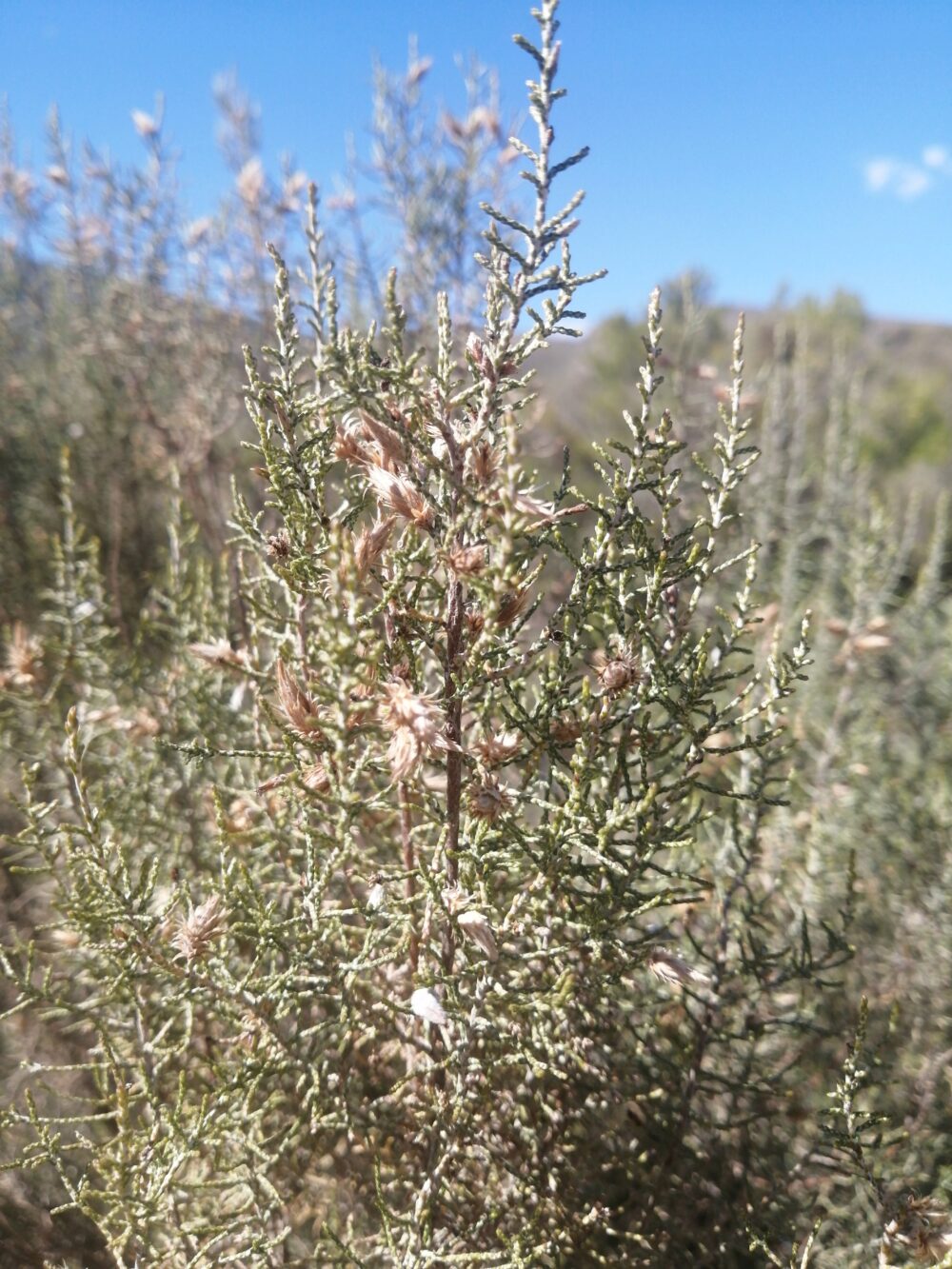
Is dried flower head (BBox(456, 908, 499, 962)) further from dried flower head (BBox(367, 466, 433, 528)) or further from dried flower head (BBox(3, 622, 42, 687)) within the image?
dried flower head (BBox(3, 622, 42, 687))

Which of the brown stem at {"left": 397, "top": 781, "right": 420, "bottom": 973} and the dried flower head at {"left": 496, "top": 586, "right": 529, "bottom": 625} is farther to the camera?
the brown stem at {"left": 397, "top": 781, "right": 420, "bottom": 973}

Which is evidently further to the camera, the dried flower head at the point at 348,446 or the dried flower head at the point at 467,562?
the dried flower head at the point at 348,446

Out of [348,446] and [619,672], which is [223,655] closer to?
[348,446]

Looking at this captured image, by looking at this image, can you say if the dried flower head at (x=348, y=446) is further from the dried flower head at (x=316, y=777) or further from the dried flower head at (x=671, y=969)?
the dried flower head at (x=671, y=969)

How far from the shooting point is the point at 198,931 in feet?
3.83

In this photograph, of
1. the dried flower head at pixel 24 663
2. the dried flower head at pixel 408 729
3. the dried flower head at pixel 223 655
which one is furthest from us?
the dried flower head at pixel 24 663

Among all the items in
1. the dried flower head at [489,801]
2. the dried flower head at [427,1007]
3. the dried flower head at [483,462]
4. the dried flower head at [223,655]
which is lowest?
the dried flower head at [427,1007]

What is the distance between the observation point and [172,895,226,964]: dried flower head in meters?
1.16

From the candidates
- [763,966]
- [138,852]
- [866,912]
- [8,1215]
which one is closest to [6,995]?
[8,1215]

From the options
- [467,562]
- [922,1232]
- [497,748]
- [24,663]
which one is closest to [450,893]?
[497,748]

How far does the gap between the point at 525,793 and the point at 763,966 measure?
0.74 metres

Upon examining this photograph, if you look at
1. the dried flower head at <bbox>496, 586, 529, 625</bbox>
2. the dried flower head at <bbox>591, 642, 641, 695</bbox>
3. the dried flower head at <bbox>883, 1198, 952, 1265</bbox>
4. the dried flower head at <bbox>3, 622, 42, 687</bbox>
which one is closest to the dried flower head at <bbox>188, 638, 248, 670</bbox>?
the dried flower head at <bbox>3, 622, 42, 687</bbox>

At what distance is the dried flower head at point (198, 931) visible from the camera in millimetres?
1162

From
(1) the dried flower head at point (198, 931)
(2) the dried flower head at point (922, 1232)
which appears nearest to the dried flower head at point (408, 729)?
(1) the dried flower head at point (198, 931)
